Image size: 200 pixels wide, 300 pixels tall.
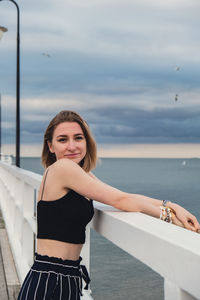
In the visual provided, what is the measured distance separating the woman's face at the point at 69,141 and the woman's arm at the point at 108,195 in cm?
26

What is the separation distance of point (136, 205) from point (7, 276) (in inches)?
157

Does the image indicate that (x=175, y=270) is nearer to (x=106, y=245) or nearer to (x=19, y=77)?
(x=19, y=77)

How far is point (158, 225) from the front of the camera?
1.72 m

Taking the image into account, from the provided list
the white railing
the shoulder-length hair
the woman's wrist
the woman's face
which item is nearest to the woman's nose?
the woman's face

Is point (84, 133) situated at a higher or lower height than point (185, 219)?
higher

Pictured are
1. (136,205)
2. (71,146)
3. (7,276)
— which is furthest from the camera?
(7,276)

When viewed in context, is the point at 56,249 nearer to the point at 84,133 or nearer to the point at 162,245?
the point at 84,133

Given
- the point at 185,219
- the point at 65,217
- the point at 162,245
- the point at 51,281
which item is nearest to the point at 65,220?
the point at 65,217

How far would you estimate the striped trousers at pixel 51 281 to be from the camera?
8.02 ft

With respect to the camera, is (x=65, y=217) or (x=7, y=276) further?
(x=7, y=276)

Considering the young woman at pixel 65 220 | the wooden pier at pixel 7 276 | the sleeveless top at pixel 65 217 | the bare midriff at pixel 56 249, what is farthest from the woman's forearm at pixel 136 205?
the wooden pier at pixel 7 276

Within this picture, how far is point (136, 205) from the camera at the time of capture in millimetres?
2322

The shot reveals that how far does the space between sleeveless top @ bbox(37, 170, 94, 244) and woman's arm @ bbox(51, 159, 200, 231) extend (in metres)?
0.07

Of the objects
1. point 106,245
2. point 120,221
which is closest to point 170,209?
point 120,221
